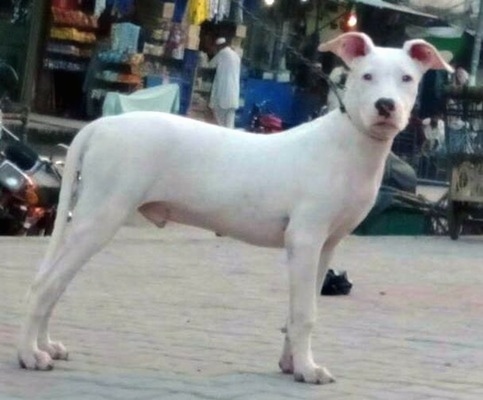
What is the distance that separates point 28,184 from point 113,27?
1023 centimetres

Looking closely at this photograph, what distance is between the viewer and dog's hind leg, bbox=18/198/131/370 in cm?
714

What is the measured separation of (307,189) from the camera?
718 centimetres

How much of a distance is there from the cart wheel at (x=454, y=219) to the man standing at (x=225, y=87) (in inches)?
226

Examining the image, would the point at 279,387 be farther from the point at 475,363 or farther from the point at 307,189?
the point at 475,363

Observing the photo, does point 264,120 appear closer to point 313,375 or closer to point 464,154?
point 464,154

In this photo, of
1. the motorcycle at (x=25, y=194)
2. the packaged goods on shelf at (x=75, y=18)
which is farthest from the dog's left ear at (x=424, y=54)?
the packaged goods on shelf at (x=75, y=18)

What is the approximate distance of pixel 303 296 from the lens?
7.19m

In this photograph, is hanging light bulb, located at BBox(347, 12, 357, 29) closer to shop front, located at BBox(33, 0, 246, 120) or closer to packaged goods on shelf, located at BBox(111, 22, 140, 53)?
shop front, located at BBox(33, 0, 246, 120)

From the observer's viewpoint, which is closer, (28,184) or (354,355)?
(354,355)

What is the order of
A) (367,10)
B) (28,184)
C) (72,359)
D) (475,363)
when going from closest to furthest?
(72,359) < (475,363) < (28,184) < (367,10)

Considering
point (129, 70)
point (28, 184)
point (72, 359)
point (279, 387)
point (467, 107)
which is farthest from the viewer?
point (129, 70)

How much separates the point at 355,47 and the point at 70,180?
1435mm

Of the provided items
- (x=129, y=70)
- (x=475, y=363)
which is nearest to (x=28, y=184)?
(x=475, y=363)

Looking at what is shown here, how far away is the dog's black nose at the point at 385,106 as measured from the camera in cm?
698
